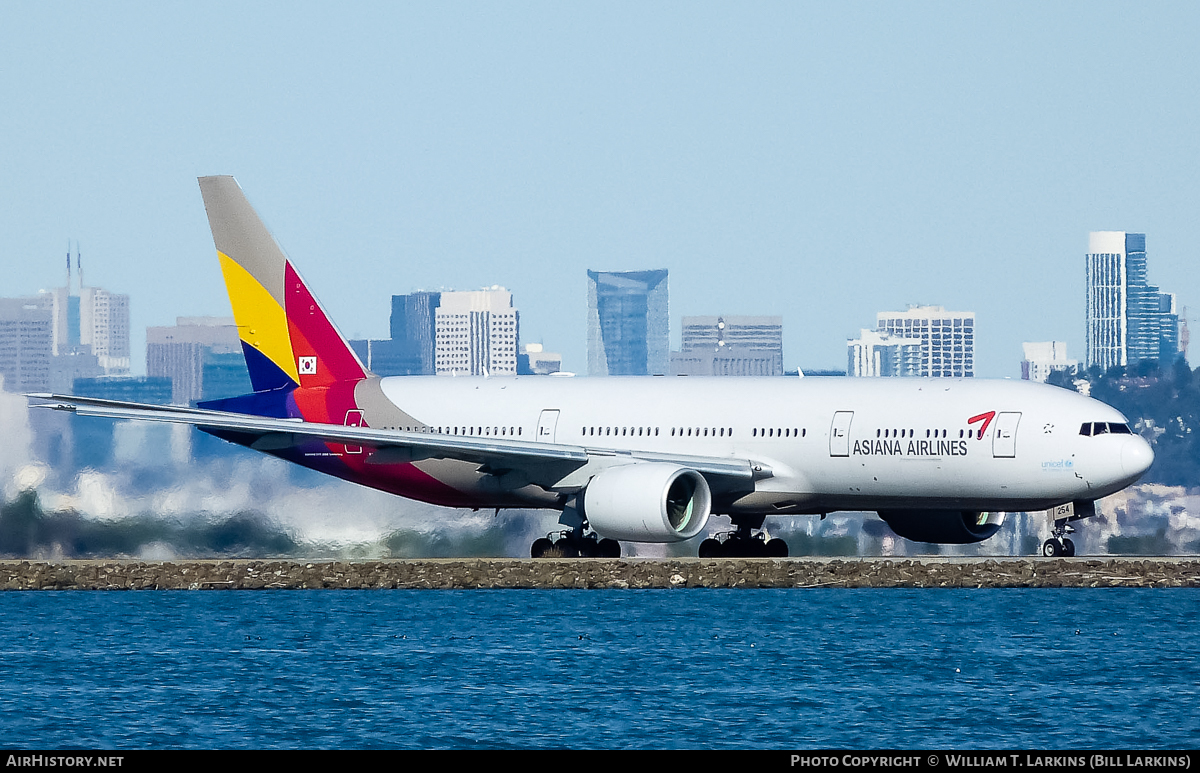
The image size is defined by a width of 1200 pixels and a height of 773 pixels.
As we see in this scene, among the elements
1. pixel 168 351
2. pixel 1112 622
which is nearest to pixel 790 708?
pixel 1112 622

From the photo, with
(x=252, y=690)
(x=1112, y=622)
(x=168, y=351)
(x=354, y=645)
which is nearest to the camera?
(x=252, y=690)

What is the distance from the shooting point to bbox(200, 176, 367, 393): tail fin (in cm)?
4659

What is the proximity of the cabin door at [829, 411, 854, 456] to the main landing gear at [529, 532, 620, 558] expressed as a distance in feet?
17.5

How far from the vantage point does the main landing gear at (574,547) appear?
141 feet

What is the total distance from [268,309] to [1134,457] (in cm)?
1958

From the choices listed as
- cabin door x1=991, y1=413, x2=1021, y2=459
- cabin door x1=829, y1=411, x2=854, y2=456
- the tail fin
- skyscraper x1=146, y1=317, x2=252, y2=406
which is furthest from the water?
skyscraper x1=146, y1=317, x2=252, y2=406

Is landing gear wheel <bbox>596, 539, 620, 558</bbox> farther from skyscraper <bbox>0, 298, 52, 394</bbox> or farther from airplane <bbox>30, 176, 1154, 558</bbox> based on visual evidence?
skyscraper <bbox>0, 298, 52, 394</bbox>

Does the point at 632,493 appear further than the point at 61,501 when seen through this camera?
No

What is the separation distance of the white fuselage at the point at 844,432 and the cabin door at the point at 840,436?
0.09 ft

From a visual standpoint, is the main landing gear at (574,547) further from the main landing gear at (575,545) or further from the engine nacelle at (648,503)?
the engine nacelle at (648,503)

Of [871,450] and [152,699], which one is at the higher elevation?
[871,450]
